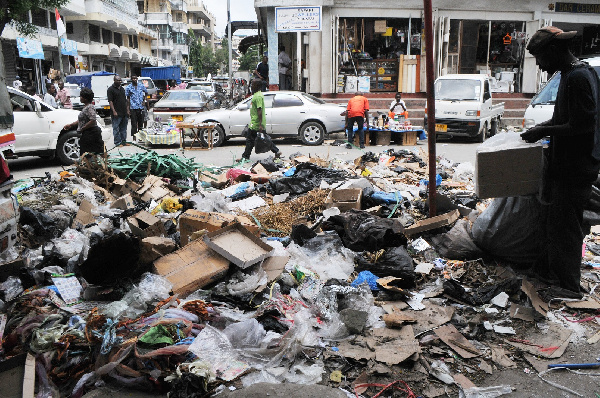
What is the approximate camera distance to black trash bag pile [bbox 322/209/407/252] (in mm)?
5016

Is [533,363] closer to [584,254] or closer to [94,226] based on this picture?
[584,254]

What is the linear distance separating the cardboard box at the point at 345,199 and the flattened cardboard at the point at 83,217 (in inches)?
119

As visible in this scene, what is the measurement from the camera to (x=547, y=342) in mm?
3641

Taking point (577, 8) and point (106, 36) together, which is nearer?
point (577, 8)

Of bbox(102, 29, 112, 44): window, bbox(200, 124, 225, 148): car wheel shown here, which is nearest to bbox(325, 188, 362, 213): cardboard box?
bbox(200, 124, 225, 148): car wheel

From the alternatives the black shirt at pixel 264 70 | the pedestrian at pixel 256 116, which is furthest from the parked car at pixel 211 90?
the pedestrian at pixel 256 116

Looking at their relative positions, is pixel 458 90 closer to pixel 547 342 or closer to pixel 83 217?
pixel 83 217

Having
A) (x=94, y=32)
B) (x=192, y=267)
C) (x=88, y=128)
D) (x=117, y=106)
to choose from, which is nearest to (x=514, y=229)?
(x=192, y=267)

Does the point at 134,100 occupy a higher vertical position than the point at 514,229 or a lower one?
higher

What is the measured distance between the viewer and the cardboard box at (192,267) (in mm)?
4086

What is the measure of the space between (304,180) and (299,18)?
13082mm

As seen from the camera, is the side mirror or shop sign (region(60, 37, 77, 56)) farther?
shop sign (region(60, 37, 77, 56))

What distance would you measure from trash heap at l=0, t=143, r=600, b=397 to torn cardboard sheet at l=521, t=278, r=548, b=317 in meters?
0.02

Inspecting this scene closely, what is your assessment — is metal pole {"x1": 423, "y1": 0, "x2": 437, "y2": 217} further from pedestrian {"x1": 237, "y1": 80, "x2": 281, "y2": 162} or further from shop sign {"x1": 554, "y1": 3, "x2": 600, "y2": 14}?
shop sign {"x1": 554, "y1": 3, "x2": 600, "y2": 14}
